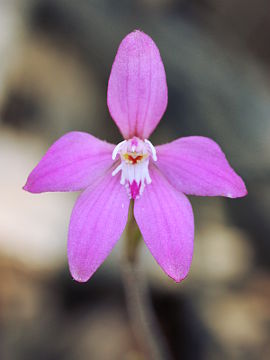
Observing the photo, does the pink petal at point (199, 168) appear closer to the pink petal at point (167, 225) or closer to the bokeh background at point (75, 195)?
the pink petal at point (167, 225)

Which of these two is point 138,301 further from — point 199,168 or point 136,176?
point 199,168

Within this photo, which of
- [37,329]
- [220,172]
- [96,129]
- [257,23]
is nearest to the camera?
[220,172]

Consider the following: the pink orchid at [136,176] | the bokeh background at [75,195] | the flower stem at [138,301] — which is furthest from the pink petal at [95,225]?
the bokeh background at [75,195]

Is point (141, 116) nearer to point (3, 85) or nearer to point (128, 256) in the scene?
point (128, 256)

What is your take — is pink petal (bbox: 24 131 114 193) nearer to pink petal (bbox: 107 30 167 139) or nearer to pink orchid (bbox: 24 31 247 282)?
pink orchid (bbox: 24 31 247 282)

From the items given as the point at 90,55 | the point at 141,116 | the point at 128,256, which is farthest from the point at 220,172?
the point at 90,55
